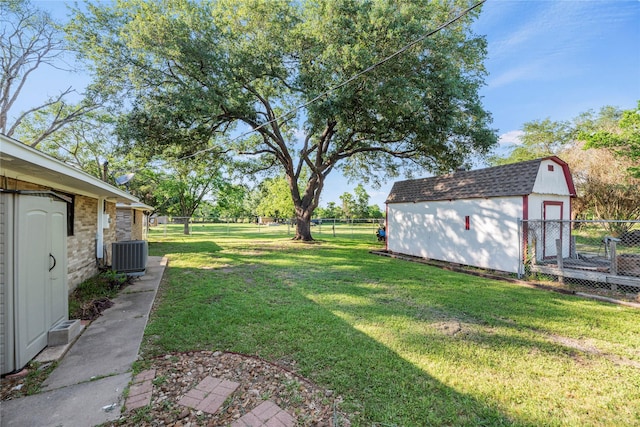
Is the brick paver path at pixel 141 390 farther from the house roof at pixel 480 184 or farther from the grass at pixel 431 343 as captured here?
the house roof at pixel 480 184

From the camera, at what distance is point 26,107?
15477mm

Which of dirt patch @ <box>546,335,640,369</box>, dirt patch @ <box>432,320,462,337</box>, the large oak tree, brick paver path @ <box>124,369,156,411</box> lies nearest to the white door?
brick paver path @ <box>124,369,156,411</box>

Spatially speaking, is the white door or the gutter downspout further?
the gutter downspout

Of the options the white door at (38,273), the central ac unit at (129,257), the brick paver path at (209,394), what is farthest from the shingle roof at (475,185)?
the white door at (38,273)

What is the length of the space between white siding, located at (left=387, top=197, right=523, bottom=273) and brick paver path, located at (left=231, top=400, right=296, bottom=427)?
24.4 ft

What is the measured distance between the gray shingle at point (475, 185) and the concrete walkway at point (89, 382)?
861cm

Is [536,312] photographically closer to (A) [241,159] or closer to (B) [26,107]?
(A) [241,159]

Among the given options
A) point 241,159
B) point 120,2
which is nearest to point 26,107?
point 120,2

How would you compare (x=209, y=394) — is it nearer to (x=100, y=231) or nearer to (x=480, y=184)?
(x=100, y=231)

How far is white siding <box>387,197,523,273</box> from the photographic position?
7508 mm

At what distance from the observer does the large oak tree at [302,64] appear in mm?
9156

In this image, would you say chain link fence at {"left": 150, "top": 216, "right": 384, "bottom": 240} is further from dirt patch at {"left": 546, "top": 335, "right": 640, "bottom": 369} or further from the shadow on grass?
dirt patch at {"left": 546, "top": 335, "right": 640, "bottom": 369}

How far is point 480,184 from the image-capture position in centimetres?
852

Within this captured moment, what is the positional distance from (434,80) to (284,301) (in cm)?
894
